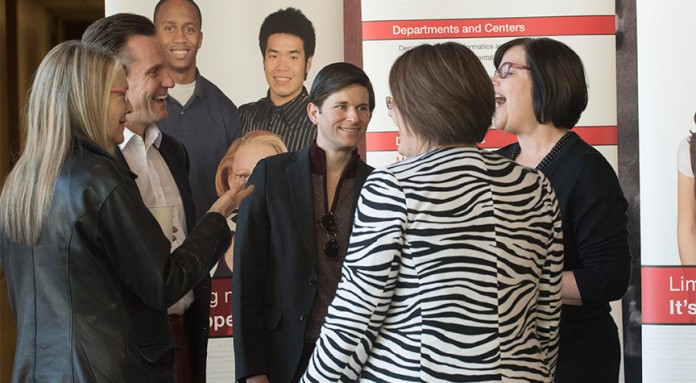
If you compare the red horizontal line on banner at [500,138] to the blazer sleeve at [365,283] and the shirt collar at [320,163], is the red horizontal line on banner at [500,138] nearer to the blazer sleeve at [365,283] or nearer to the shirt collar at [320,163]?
the shirt collar at [320,163]

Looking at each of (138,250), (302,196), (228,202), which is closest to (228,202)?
(228,202)

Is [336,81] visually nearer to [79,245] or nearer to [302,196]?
[302,196]

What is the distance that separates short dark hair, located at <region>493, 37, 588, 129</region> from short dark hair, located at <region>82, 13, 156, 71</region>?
1.18m

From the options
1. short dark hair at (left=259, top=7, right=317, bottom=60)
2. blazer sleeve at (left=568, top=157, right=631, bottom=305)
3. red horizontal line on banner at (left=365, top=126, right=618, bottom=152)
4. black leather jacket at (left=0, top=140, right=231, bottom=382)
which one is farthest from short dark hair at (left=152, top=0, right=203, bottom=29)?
blazer sleeve at (left=568, top=157, right=631, bottom=305)

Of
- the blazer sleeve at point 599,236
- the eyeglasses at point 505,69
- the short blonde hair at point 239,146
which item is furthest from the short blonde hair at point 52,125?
the short blonde hair at point 239,146

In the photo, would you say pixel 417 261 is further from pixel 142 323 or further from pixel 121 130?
pixel 121 130

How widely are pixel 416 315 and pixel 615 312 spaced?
101 inches

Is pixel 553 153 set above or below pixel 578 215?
above

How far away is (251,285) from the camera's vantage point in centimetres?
272

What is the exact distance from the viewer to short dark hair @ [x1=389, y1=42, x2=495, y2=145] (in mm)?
1812

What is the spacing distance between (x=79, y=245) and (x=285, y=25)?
2308 millimetres

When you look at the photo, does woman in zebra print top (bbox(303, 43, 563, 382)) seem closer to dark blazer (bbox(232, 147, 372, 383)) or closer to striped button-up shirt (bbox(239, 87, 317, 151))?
dark blazer (bbox(232, 147, 372, 383))

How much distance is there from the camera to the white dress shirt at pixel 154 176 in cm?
265

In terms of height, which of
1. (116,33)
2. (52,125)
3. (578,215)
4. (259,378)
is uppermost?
(116,33)
